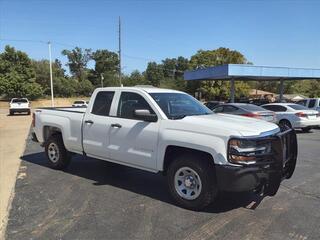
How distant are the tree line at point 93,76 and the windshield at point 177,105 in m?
59.1

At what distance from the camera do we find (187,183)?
19.7ft

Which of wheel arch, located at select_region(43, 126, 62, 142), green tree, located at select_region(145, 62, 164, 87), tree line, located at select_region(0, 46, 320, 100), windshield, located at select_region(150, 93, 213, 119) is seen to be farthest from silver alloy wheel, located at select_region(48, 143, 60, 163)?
green tree, located at select_region(145, 62, 164, 87)

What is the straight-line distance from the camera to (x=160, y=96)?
7.06 m

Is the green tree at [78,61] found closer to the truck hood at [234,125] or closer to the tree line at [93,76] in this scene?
the tree line at [93,76]

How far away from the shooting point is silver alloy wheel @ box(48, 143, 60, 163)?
28.9 ft

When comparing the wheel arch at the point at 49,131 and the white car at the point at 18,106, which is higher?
the wheel arch at the point at 49,131

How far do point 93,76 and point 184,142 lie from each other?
114541 mm

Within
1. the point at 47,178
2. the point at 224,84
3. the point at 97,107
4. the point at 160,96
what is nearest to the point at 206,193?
the point at 160,96

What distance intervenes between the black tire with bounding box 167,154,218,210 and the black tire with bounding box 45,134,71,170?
Answer: 346cm

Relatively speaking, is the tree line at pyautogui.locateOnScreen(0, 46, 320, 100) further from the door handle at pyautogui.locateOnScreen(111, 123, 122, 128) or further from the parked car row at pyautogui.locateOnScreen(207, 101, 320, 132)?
the door handle at pyautogui.locateOnScreen(111, 123, 122, 128)

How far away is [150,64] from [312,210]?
131 meters

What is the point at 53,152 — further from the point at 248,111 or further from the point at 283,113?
the point at 283,113

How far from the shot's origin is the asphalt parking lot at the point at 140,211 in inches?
197

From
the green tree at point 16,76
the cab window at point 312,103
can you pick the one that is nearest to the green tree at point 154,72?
the green tree at point 16,76
